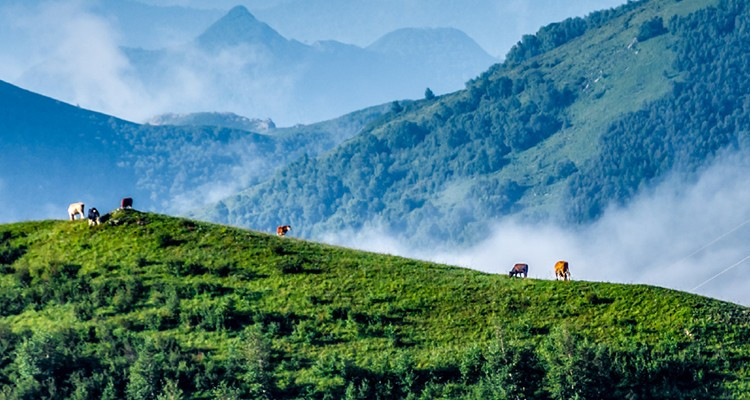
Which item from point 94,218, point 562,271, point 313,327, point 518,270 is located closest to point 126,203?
point 94,218

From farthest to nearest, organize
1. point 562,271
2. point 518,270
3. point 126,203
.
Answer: point 126,203
point 518,270
point 562,271

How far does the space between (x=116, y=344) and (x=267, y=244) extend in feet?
71.3

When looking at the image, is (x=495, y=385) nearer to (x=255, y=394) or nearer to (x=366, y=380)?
(x=366, y=380)

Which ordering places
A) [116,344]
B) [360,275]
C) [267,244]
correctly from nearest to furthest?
[116,344] < [360,275] < [267,244]

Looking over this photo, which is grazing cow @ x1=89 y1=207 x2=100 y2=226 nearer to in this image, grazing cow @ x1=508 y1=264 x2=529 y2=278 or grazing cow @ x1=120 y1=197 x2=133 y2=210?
grazing cow @ x1=120 y1=197 x2=133 y2=210

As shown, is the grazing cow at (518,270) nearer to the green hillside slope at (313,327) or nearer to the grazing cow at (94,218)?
the green hillside slope at (313,327)

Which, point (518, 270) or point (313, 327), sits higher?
point (518, 270)

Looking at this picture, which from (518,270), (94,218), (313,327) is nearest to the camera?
(313,327)

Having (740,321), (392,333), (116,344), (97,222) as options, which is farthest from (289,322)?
(740,321)

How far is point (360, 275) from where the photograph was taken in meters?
89.4

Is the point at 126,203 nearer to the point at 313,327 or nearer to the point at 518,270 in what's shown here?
the point at 313,327

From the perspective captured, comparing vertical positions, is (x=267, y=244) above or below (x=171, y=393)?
above

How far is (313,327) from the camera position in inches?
3132

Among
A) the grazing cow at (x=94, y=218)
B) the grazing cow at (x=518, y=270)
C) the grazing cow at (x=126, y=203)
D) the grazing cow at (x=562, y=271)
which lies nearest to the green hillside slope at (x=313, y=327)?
the grazing cow at (x=94, y=218)
